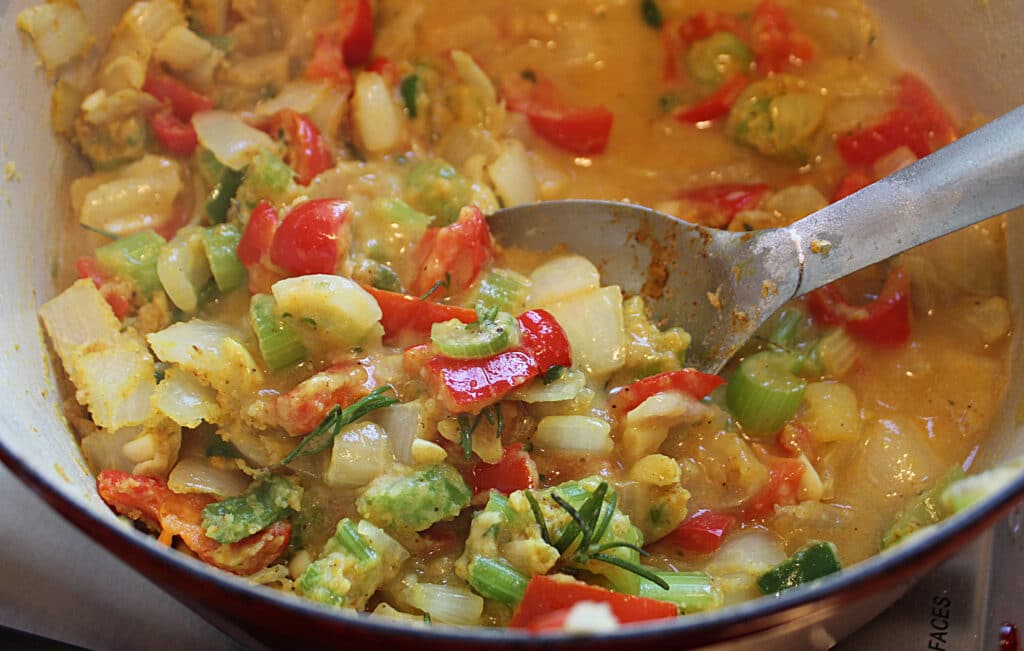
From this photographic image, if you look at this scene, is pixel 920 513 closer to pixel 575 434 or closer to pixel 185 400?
pixel 575 434

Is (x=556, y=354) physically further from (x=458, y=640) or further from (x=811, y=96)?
(x=811, y=96)

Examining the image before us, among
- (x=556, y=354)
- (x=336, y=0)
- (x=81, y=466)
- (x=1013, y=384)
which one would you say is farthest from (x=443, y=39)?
(x=1013, y=384)

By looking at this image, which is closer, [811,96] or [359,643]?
[359,643]

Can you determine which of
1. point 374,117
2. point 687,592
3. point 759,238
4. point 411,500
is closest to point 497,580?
point 411,500

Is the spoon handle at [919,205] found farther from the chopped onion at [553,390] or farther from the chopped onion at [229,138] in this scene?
the chopped onion at [229,138]

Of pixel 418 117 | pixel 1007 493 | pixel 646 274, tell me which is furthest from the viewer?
pixel 418 117

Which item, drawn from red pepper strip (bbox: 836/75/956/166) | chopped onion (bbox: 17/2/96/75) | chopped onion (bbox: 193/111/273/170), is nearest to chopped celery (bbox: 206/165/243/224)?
chopped onion (bbox: 193/111/273/170)

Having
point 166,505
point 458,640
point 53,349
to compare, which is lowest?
point 166,505
